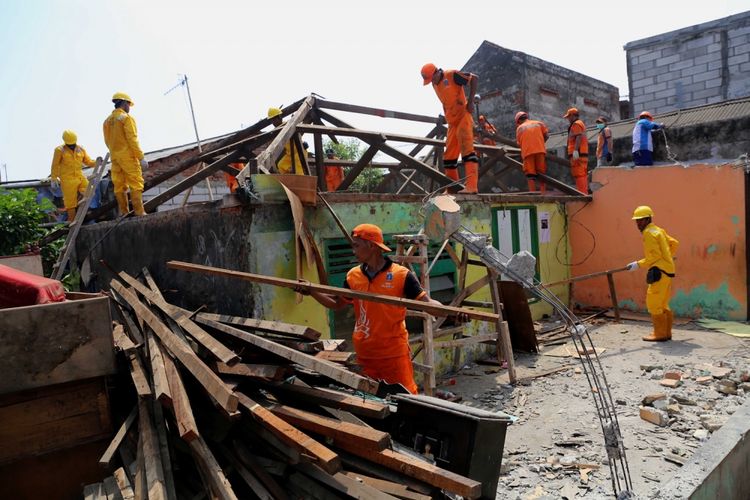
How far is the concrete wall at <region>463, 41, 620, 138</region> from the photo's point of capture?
15.8 metres

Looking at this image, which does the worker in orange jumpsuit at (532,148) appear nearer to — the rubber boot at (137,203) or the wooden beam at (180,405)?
the rubber boot at (137,203)

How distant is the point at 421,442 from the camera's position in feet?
8.19

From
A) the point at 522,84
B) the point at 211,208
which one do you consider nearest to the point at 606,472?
the point at 211,208

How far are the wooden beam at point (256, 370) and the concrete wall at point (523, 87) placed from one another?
1479 cm

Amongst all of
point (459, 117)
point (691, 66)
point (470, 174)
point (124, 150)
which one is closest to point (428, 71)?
point (459, 117)

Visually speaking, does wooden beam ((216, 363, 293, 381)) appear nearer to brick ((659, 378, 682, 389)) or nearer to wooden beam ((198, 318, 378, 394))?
wooden beam ((198, 318, 378, 394))

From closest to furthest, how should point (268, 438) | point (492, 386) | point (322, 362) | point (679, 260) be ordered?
point (268, 438) → point (322, 362) → point (492, 386) → point (679, 260)

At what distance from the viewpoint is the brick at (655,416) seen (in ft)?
15.6

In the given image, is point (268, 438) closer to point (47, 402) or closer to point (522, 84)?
point (47, 402)

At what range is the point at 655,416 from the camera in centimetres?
480

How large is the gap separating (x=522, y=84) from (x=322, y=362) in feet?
49.4

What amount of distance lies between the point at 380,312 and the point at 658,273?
228 inches

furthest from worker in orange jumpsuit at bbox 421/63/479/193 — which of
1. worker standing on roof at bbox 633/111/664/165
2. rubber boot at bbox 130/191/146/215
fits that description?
rubber boot at bbox 130/191/146/215

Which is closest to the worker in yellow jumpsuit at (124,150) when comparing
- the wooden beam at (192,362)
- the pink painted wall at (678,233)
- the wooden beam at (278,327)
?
the wooden beam at (192,362)
